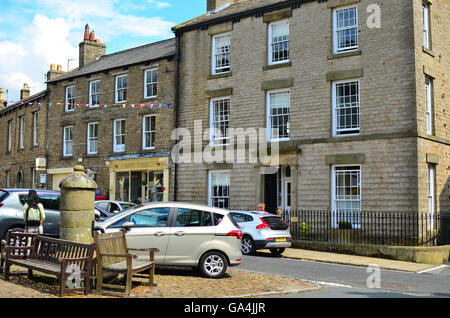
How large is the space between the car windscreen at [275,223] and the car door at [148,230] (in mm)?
6086

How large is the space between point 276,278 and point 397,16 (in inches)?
468

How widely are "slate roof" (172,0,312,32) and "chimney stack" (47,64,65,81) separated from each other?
38.9 feet

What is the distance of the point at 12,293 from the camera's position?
26.8 ft

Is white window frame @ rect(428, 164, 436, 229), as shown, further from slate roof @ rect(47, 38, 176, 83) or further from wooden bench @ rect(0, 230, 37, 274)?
wooden bench @ rect(0, 230, 37, 274)

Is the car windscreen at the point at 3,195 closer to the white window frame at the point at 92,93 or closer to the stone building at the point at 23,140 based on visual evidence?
the white window frame at the point at 92,93

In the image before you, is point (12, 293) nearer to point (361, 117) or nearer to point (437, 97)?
point (361, 117)

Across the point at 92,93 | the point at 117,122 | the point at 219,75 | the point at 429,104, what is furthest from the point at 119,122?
the point at 429,104

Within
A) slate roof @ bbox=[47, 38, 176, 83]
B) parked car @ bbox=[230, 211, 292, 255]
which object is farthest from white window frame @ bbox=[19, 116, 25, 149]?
parked car @ bbox=[230, 211, 292, 255]

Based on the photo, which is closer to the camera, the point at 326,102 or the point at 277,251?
the point at 277,251

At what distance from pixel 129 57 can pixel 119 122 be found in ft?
13.7

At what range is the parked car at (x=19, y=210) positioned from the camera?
13.4m

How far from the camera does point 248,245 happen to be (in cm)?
1641

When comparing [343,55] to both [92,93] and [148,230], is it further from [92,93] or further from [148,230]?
[92,93]

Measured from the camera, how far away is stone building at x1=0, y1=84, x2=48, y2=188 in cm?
3253
